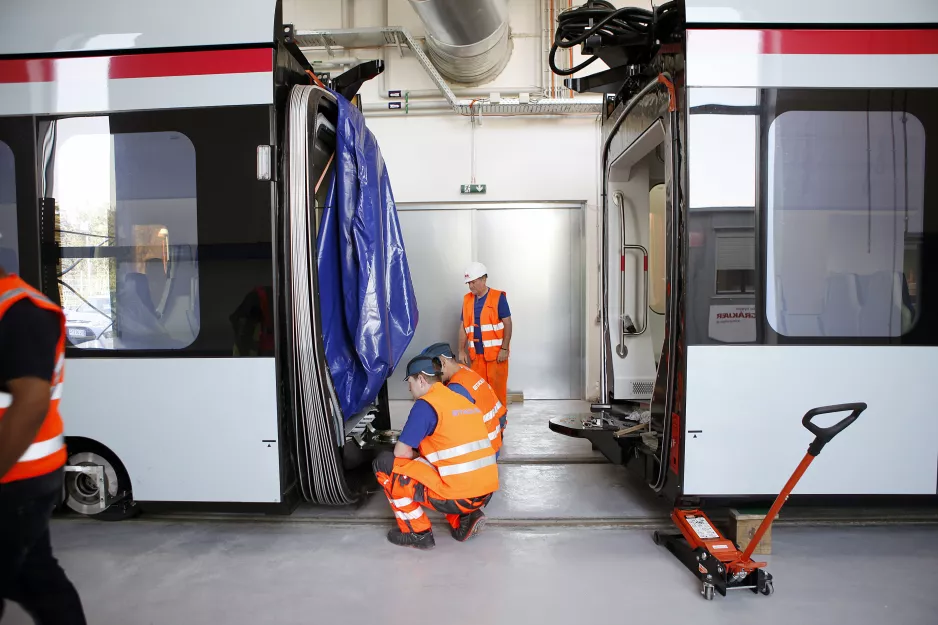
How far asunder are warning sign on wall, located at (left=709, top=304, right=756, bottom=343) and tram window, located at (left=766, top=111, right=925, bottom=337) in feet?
0.33

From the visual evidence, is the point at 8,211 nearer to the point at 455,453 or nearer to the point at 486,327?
the point at 455,453

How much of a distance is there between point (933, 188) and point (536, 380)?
425 cm

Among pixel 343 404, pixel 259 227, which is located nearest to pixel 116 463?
pixel 343 404

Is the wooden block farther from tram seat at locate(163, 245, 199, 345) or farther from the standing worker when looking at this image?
tram seat at locate(163, 245, 199, 345)

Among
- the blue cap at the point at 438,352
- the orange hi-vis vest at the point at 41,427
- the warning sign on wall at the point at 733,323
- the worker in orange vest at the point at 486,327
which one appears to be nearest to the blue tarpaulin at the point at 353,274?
the blue cap at the point at 438,352

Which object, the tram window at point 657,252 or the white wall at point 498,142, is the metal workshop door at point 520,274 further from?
the tram window at point 657,252

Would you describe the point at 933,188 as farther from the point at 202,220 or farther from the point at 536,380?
the point at 536,380

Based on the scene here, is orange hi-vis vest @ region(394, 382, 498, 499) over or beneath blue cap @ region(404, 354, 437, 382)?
beneath

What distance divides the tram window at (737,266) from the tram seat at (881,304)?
0.57 meters

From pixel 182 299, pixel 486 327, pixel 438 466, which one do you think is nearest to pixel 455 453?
pixel 438 466

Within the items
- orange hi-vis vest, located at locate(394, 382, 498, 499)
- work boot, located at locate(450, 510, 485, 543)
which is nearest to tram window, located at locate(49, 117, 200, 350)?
orange hi-vis vest, located at locate(394, 382, 498, 499)

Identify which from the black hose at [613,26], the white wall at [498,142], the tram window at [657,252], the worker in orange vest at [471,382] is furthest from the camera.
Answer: the white wall at [498,142]

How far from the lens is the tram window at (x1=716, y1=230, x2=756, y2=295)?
8.69ft

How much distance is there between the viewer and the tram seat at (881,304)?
2689 millimetres
